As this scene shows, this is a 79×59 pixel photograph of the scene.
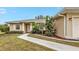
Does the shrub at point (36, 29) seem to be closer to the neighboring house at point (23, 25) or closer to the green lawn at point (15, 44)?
the neighboring house at point (23, 25)

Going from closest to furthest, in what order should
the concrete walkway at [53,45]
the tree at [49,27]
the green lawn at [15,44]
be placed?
1. the concrete walkway at [53,45]
2. the green lawn at [15,44]
3. the tree at [49,27]

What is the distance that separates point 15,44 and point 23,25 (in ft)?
4.31

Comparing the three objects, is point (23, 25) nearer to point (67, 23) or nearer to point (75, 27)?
point (67, 23)

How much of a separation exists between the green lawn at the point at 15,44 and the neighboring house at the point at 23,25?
65 centimetres

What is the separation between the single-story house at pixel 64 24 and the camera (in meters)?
12.4

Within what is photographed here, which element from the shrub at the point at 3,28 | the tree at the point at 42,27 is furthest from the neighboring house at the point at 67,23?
the shrub at the point at 3,28

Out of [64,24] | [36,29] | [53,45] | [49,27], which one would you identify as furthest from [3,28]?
[64,24]

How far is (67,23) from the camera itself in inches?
510

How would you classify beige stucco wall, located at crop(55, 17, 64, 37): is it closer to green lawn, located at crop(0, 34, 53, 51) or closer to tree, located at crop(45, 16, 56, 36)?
tree, located at crop(45, 16, 56, 36)

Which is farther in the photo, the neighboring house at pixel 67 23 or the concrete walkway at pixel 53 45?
the neighboring house at pixel 67 23

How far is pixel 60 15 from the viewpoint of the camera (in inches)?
509

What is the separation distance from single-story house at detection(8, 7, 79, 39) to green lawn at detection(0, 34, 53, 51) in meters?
0.68
